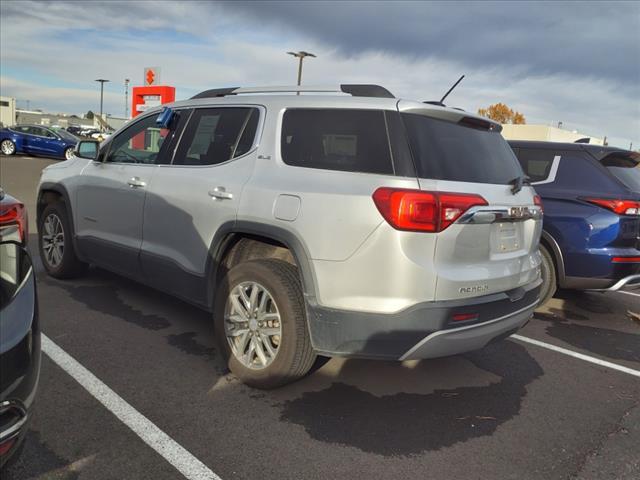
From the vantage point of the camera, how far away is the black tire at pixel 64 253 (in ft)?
16.9

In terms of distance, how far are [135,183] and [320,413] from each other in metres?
2.36

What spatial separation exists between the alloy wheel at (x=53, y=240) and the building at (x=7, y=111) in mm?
74602

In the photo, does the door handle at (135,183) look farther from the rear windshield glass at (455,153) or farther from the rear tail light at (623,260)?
the rear tail light at (623,260)

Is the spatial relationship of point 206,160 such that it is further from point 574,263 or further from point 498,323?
point 574,263

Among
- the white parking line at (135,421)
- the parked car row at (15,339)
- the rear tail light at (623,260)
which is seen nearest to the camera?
the parked car row at (15,339)

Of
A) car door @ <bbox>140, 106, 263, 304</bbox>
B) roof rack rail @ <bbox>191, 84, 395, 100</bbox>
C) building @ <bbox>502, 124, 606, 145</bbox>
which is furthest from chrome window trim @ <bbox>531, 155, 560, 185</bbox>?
building @ <bbox>502, 124, 606, 145</bbox>

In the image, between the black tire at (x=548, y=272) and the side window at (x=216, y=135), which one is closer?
the side window at (x=216, y=135)

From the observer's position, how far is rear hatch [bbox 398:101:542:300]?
9.21 ft

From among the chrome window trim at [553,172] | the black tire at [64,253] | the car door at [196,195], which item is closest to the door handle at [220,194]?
the car door at [196,195]

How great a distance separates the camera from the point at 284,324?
3125 mm

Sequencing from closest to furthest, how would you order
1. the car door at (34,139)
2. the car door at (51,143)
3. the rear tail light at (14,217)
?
the rear tail light at (14,217), the car door at (51,143), the car door at (34,139)

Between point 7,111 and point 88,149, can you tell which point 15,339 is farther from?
point 7,111

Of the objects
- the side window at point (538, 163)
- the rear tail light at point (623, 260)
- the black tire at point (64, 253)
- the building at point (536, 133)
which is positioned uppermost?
the building at point (536, 133)

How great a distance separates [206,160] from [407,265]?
70.5 inches
